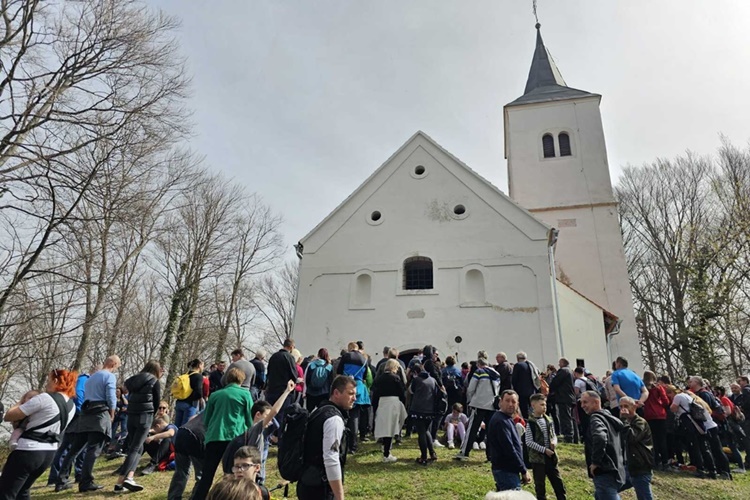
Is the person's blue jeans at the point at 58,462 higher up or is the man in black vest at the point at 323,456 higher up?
the man in black vest at the point at 323,456

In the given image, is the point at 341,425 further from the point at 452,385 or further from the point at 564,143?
the point at 564,143

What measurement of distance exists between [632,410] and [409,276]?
10.6m

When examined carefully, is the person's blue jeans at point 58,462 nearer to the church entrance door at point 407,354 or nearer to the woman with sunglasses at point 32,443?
the woman with sunglasses at point 32,443

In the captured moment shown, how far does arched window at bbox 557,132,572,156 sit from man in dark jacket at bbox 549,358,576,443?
55.8 feet

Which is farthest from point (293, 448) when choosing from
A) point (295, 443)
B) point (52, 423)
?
point (52, 423)

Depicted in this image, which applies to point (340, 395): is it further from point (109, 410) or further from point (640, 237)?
point (640, 237)

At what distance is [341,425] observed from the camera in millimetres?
3500

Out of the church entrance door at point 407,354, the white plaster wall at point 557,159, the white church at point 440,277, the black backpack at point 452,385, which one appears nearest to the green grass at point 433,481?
the black backpack at point 452,385

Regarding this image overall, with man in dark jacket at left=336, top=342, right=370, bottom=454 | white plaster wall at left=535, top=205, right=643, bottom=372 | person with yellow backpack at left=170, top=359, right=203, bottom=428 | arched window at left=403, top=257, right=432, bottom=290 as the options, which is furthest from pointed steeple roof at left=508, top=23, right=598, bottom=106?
person with yellow backpack at left=170, top=359, right=203, bottom=428

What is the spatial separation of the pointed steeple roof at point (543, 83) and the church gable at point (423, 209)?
34.8 feet

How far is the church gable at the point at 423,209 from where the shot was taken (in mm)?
15688

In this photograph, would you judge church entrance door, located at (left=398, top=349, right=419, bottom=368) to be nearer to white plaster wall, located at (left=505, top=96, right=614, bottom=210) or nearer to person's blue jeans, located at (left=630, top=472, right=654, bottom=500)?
person's blue jeans, located at (left=630, top=472, right=654, bottom=500)

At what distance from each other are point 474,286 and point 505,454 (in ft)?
34.8

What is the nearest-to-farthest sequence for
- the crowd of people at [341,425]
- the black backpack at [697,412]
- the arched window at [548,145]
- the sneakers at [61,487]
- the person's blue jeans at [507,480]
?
the crowd of people at [341,425]
the person's blue jeans at [507,480]
the sneakers at [61,487]
the black backpack at [697,412]
the arched window at [548,145]
